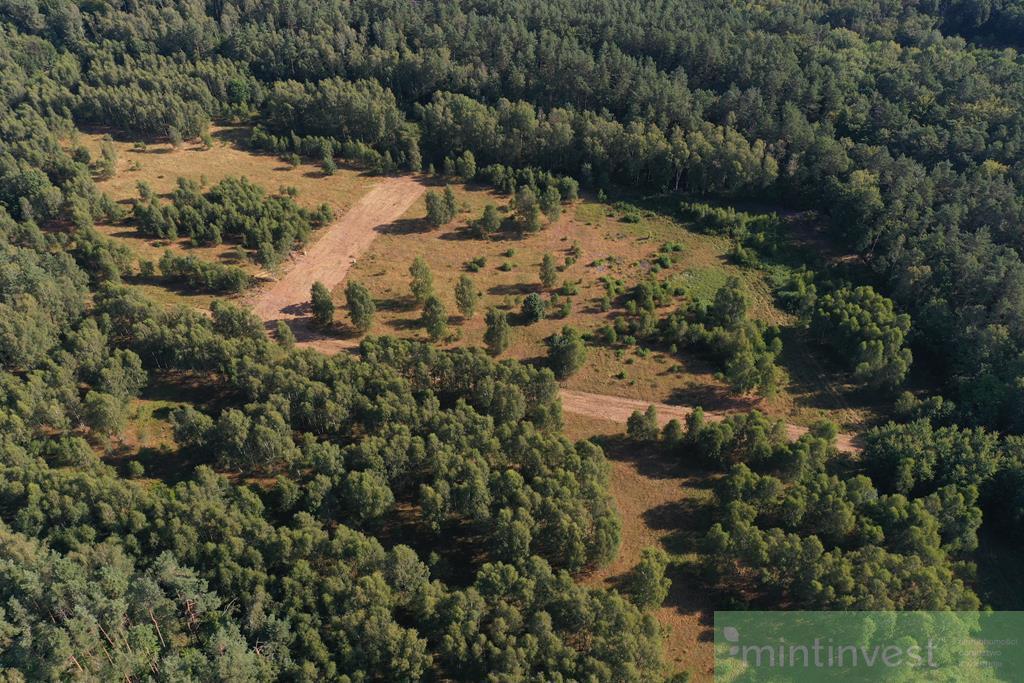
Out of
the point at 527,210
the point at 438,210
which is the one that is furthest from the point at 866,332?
the point at 438,210

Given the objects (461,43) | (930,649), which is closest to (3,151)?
(461,43)

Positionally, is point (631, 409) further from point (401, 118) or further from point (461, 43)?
point (461, 43)

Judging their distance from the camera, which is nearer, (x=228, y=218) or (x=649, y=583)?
(x=649, y=583)

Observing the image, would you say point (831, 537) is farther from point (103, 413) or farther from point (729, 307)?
point (103, 413)

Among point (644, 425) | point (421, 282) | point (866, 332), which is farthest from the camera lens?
point (421, 282)

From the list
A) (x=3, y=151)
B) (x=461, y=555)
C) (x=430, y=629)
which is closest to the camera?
(x=430, y=629)

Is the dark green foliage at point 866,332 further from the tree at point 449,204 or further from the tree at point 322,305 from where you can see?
the tree at point 322,305

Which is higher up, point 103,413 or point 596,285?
point 596,285
